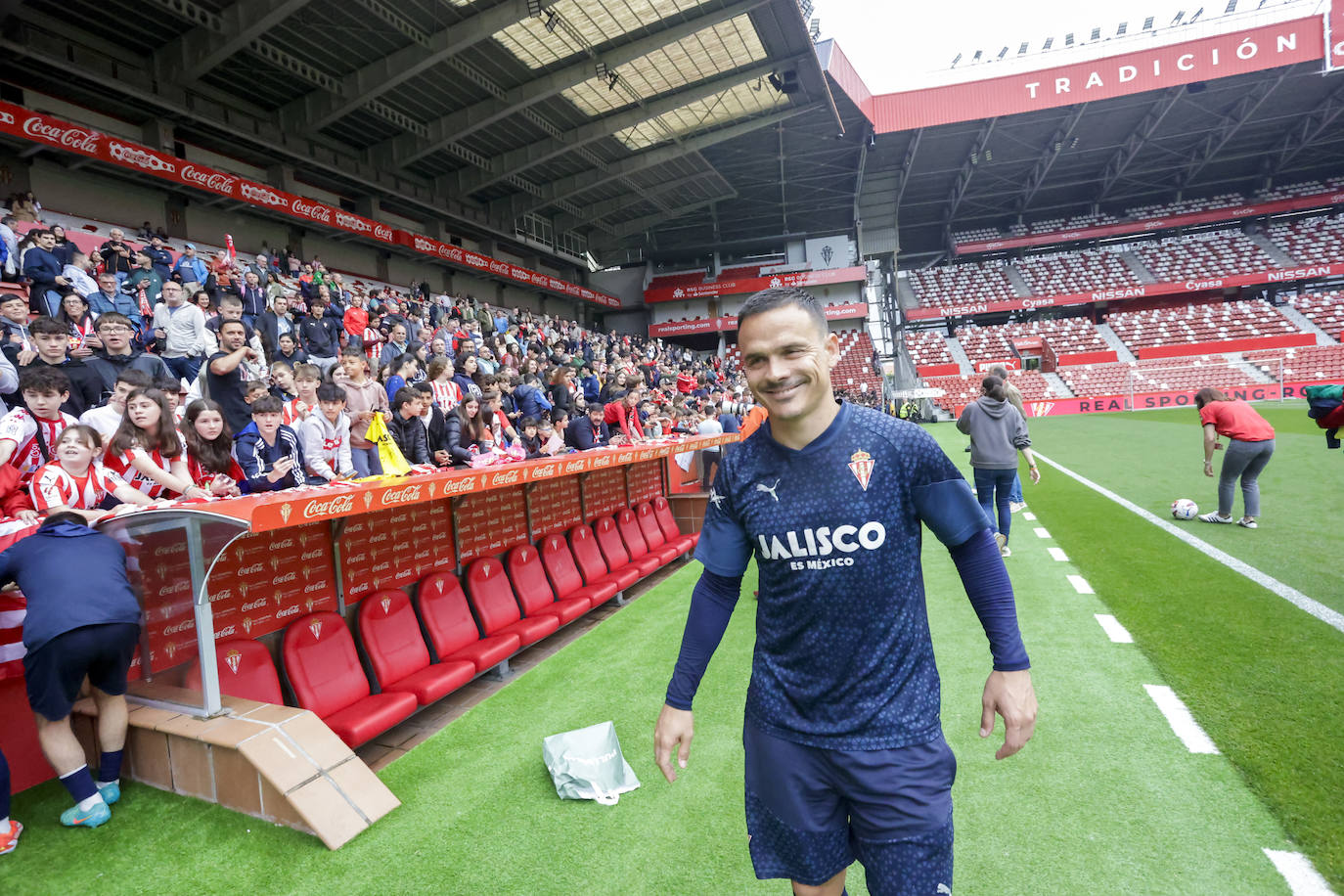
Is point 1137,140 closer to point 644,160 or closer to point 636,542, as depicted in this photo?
point 644,160

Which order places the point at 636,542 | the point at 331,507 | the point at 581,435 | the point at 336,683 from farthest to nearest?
the point at 636,542
the point at 581,435
the point at 336,683
the point at 331,507

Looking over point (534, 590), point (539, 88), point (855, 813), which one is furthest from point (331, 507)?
point (539, 88)

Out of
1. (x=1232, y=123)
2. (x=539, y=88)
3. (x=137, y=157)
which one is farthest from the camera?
(x=1232, y=123)

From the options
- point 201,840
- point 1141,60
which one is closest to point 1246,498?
point 201,840

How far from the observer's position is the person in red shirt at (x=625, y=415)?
991 centimetres

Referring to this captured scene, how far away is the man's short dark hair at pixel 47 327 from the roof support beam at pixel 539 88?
16.3 meters

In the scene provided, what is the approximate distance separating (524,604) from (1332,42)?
39217 millimetres

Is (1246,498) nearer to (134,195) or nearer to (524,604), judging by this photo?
(524,604)

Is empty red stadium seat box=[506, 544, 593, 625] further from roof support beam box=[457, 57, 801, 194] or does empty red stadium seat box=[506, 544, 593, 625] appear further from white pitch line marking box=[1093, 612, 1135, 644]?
roof support beam box=[457, 57, 801, 194]

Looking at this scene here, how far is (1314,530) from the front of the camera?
6969 millimetres

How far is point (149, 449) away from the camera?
12.9 ft

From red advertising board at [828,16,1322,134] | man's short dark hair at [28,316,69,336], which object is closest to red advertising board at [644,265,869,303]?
red advertising board at [828,16,1322,134]

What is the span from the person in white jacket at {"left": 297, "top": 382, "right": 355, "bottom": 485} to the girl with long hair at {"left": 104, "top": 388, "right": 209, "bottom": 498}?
0.93m

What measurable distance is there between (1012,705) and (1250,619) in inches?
185
